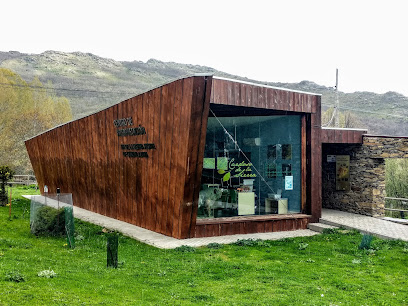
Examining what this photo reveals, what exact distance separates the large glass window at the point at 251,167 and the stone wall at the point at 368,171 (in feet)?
11.6

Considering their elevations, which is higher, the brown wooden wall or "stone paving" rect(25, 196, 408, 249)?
the brown wooden wall

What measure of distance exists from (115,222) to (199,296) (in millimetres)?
8123

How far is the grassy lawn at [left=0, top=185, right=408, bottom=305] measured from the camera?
5.86 metres

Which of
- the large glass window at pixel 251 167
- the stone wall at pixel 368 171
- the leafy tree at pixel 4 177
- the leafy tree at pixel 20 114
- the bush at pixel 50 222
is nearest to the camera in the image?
the bush at pixel 50 222

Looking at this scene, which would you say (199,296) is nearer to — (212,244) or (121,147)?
(212,244)

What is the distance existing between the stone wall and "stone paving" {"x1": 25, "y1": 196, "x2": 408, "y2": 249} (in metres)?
0.68

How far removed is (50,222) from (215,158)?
5002 mm

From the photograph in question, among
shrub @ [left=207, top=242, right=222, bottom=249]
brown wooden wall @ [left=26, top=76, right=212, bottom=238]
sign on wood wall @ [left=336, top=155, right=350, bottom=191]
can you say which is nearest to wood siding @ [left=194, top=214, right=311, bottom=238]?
brown wooden wall @ [left=26, top=76, right=212, bottom=238]

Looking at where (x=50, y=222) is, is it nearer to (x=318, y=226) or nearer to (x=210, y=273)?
(x=210, y=273)

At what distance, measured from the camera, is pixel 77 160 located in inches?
688

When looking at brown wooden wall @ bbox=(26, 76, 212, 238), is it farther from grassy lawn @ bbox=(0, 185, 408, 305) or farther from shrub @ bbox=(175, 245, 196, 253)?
grassy lawn @ bbox=(0, 185, 408, 305)

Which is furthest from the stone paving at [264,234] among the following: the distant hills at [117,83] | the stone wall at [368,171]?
the distant hills at [117,83]

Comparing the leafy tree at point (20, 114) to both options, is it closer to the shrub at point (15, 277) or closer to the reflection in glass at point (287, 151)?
the reflection in glass at point (287, 151)

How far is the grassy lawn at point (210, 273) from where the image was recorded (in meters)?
5.86
